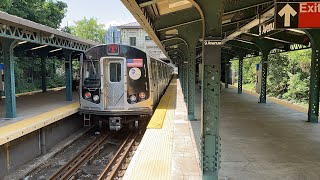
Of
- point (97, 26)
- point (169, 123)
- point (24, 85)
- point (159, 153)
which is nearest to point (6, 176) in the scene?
point (159, 153)

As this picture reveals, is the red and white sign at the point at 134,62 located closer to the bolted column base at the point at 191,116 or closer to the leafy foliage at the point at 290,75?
the bolted column base at the point at 191,116

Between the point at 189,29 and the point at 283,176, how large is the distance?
Result: 203 inches

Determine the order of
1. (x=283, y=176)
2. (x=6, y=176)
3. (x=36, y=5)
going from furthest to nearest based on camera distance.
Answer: (x=36, y=5) < (x=6, y=176) < (x=283, y=176)

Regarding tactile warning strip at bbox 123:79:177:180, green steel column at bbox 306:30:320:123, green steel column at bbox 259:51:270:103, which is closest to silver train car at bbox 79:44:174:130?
tactile warning strip at bbox 123:79:177:180

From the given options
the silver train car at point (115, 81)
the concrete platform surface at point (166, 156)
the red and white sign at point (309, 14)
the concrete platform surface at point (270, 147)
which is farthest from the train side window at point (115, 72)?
the red and white sign at point (309, 14)

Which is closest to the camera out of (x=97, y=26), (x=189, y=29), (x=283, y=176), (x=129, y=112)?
(x=283, y=176)

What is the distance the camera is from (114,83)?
30.9 ft

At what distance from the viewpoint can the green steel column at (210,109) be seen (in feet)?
13.3

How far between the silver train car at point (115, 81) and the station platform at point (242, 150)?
1.24m

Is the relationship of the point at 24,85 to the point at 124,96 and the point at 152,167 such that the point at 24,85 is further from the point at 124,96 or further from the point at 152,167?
the point at 152,167

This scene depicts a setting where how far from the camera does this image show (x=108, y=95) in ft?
31.1

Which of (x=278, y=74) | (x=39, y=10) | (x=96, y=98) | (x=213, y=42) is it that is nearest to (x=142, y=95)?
(x=96, y=98)

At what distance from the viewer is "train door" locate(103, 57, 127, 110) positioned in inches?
370

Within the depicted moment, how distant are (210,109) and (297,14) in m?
1.61
